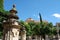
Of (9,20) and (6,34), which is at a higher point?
(9,20)

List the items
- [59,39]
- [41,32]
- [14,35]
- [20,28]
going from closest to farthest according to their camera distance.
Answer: [14,35], [20,28], [59,39], [41,32]

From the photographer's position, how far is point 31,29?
147 ft

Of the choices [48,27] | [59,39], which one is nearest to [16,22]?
[59,39]

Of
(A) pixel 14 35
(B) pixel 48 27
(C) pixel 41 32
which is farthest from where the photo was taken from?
(B) pixel 48 27

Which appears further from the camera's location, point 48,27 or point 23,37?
point 48,27

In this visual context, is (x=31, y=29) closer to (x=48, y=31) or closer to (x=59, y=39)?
(x=48, y=31)

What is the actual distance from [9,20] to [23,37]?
2105 millimetres

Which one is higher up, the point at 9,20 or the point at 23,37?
the point at 9,20

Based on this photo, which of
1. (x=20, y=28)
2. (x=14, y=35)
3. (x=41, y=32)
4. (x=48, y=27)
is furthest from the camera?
(x=48, y=27)

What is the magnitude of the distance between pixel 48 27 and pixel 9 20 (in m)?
30.7

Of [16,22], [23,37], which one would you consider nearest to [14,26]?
[16,22]

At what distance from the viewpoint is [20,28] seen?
44.7ft

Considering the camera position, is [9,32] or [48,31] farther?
[48,31]

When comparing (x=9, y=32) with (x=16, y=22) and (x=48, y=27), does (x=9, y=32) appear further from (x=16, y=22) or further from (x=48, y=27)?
(x=48, y=27)
